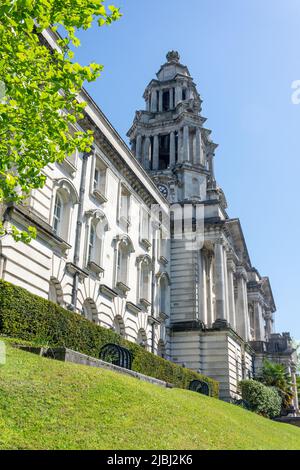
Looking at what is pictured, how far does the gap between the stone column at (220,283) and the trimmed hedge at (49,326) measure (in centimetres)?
1733

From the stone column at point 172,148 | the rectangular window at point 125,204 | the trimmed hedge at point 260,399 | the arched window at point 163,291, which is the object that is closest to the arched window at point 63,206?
the rectangular window at point 125,204

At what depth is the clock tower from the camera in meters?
46.0

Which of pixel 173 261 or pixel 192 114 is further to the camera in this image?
pixel 192 114

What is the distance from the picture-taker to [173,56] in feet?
203

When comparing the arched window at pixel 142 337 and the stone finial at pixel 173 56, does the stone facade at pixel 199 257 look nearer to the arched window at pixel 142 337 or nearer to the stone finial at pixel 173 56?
the stone finial at pixel 173 56

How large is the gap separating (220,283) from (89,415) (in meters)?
31.4

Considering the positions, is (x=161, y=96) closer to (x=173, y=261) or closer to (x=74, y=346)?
(x=173, y=261)

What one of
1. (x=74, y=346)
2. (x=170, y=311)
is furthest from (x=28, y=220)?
(x=170, y=311)

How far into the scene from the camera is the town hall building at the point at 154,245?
909 inches

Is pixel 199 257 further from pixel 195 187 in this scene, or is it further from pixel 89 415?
pixel 89 415

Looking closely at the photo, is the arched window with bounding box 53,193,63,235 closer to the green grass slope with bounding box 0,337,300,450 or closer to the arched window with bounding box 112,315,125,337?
the arched window with bounding box 112,315,125,337

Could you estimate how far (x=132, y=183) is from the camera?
33.8 meters

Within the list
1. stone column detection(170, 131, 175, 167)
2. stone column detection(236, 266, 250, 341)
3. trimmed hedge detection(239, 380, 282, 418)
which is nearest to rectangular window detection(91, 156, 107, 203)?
trimmed hedge detection(239, 380, 282, 418)
